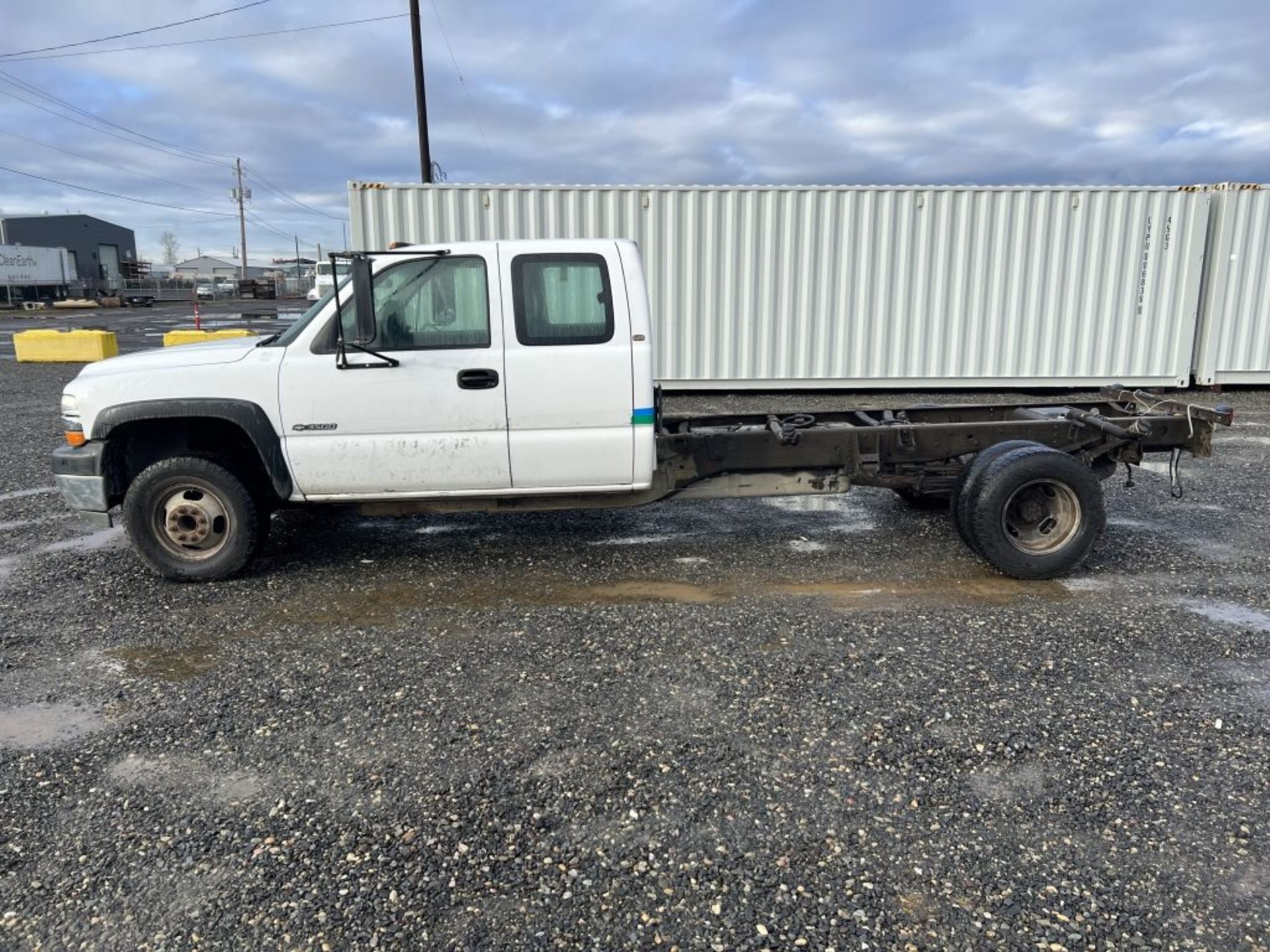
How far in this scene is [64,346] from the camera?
18.4m

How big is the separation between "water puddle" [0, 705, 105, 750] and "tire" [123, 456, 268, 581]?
1.51 metres

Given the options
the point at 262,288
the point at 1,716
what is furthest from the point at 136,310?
the point at 1,716

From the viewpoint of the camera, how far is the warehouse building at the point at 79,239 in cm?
6388

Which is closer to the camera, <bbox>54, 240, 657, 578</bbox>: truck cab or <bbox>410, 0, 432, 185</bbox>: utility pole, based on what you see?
<bbox>54, 240, 657, 578</bbox>: truck cab

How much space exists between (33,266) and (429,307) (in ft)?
178

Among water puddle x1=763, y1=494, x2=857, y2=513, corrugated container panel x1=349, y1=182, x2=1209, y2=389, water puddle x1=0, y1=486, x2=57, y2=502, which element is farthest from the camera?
corrugated container panel x1=349, y1=182, x2=1209, y2=389

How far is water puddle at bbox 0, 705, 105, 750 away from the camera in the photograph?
3.66 m

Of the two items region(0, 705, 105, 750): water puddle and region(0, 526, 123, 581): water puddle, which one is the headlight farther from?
region(0, 705, 105, 750): water puddle

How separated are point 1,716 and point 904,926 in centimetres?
372

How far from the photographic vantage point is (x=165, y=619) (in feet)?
16.2

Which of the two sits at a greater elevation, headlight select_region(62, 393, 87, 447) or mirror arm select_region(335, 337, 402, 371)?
mirror arm select_region(335, 337, 402, 371)

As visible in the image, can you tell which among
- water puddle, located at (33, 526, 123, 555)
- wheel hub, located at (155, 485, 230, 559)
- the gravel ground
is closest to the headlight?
wheel hub, located at (155, 485, 230, 559)

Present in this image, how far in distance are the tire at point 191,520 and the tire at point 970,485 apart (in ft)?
14.0

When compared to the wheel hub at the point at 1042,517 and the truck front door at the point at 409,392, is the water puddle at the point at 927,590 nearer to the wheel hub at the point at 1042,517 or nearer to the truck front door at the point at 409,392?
the wheel hub at the point at 1042,517
